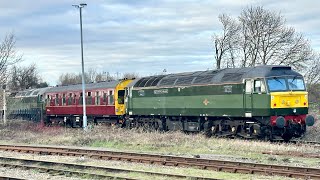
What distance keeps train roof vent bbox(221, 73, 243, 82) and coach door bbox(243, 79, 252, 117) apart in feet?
2.12

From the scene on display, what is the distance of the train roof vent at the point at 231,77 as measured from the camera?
25.1 metres

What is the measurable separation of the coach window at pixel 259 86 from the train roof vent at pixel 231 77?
1.16 metres

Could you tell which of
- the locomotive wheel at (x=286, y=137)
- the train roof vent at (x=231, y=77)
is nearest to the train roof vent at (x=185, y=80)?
the train roof vent at (x=231, y=77)

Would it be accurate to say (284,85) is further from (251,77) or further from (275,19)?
(275,19)

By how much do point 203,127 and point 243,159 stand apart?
10164mm

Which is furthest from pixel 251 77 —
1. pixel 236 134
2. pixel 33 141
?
pixel 33 141

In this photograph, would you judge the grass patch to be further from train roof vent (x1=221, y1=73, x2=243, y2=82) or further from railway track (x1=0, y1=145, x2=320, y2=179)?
train roof vent (x1=221, y1=73, x2=243, y2=82)

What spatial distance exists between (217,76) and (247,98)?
9.09ft

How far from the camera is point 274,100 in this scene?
919 inches

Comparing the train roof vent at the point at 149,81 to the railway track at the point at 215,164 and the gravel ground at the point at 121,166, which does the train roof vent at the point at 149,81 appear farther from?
the gravel ground at the point at 121,166

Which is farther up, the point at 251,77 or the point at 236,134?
the point at 251,77

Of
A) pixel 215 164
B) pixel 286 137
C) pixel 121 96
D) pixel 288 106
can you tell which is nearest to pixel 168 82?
pixel 121 96

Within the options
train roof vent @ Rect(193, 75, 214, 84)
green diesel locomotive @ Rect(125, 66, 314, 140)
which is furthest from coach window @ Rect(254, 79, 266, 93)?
train roof vent @ Rect(193, 75, 214, 84)

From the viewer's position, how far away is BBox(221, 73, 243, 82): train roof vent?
2512 centimetres
